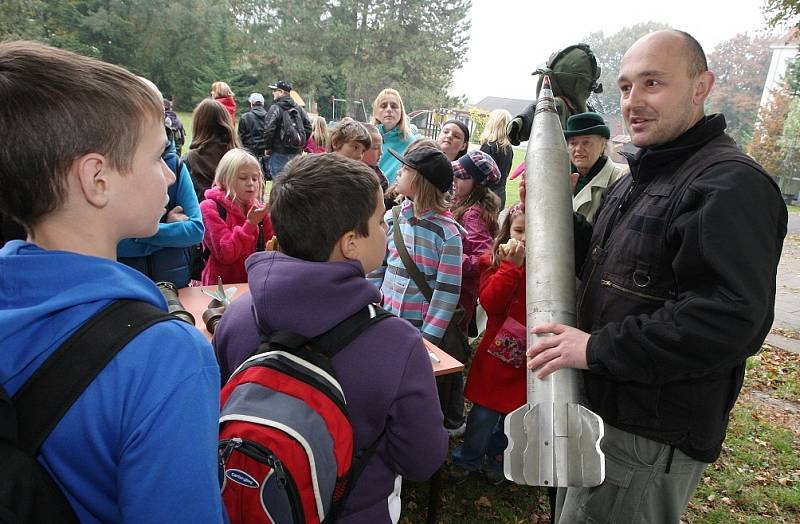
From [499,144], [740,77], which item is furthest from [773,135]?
[499,144]

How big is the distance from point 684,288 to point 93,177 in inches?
74.4

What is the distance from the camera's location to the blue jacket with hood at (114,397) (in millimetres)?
918

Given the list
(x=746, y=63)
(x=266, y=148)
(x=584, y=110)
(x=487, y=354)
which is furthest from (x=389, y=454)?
(x=746, y=63)

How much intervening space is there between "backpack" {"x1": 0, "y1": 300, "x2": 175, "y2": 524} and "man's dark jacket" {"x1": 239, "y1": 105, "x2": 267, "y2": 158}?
9.80 meters

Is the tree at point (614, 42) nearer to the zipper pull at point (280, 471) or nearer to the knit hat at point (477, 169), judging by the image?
the knit hat at point (477, 169)

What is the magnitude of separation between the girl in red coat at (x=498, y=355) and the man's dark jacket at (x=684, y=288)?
3.71 feet

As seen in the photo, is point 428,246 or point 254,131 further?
point 254,131

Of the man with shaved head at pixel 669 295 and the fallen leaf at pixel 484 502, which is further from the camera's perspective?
the fallen leaf at pixel 484 502

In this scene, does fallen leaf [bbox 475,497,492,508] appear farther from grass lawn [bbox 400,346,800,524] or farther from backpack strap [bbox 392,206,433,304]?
backpack strap [bbox 392,206,433,304]

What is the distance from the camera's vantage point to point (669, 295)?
6.06ft

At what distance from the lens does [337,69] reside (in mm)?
31781

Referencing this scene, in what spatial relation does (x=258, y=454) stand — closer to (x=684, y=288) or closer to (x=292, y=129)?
(x=684, y=288)

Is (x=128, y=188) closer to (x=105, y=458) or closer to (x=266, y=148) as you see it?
(x=105, y=458)

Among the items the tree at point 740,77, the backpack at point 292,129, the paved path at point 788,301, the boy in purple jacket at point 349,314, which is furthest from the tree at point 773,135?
the boy in purple jacket at point 349,314
